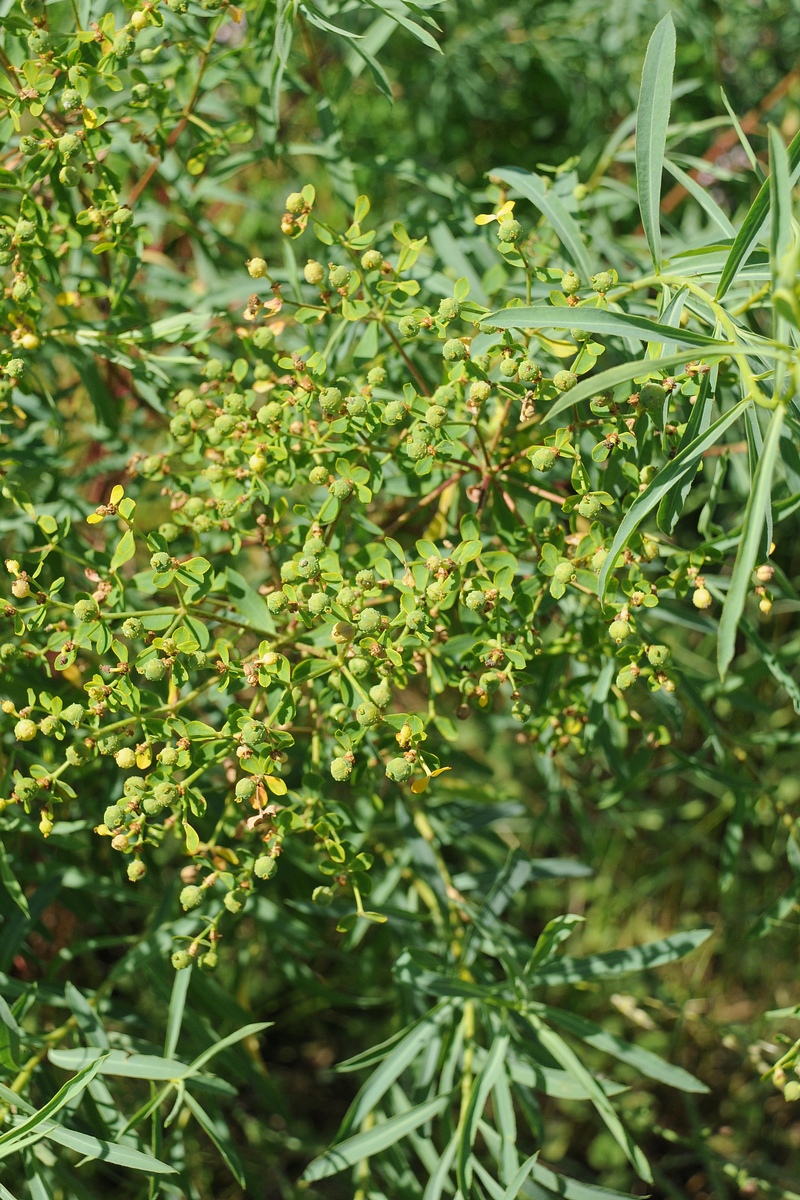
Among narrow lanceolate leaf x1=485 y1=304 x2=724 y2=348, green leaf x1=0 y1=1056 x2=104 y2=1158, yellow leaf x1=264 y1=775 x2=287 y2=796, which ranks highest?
narrow lanceolate leaf x1=485 y1=304 x2=724 y2=348

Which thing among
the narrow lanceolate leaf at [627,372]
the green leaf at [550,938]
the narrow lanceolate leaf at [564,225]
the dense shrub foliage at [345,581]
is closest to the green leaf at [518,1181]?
the dense shrub foliage at [345,581]

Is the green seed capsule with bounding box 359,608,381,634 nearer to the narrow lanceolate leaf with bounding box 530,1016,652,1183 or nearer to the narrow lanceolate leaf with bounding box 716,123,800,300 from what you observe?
the narrow lanceolate leaf with bounding box 716,123,800,300

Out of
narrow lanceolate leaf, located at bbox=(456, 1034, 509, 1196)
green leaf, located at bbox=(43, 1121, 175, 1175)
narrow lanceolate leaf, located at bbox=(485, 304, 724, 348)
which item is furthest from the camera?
narrow lanceolate leaf, located at bbox=(456, 1034, 509, 1196)

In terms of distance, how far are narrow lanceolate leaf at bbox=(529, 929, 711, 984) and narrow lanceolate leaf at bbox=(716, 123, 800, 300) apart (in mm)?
1007

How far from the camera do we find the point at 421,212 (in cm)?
192

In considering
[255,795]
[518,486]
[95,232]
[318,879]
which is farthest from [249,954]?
[95,232]

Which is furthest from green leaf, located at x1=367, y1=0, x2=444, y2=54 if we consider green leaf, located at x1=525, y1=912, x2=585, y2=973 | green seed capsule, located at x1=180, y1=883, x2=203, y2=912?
green leaf, located at x1=525, y1=912, x2=585, y2=973

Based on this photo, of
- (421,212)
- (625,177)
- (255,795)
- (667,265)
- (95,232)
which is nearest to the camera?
(255,795)

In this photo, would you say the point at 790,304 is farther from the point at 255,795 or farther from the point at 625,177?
the point at 625,177

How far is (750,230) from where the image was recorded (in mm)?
1176

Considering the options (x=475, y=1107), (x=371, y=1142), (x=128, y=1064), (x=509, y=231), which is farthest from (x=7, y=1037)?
(x=509, y=231)

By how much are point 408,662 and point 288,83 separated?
131cm

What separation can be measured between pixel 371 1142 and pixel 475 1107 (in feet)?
0.64

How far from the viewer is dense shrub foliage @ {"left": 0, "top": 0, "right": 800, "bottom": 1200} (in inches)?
48.3
